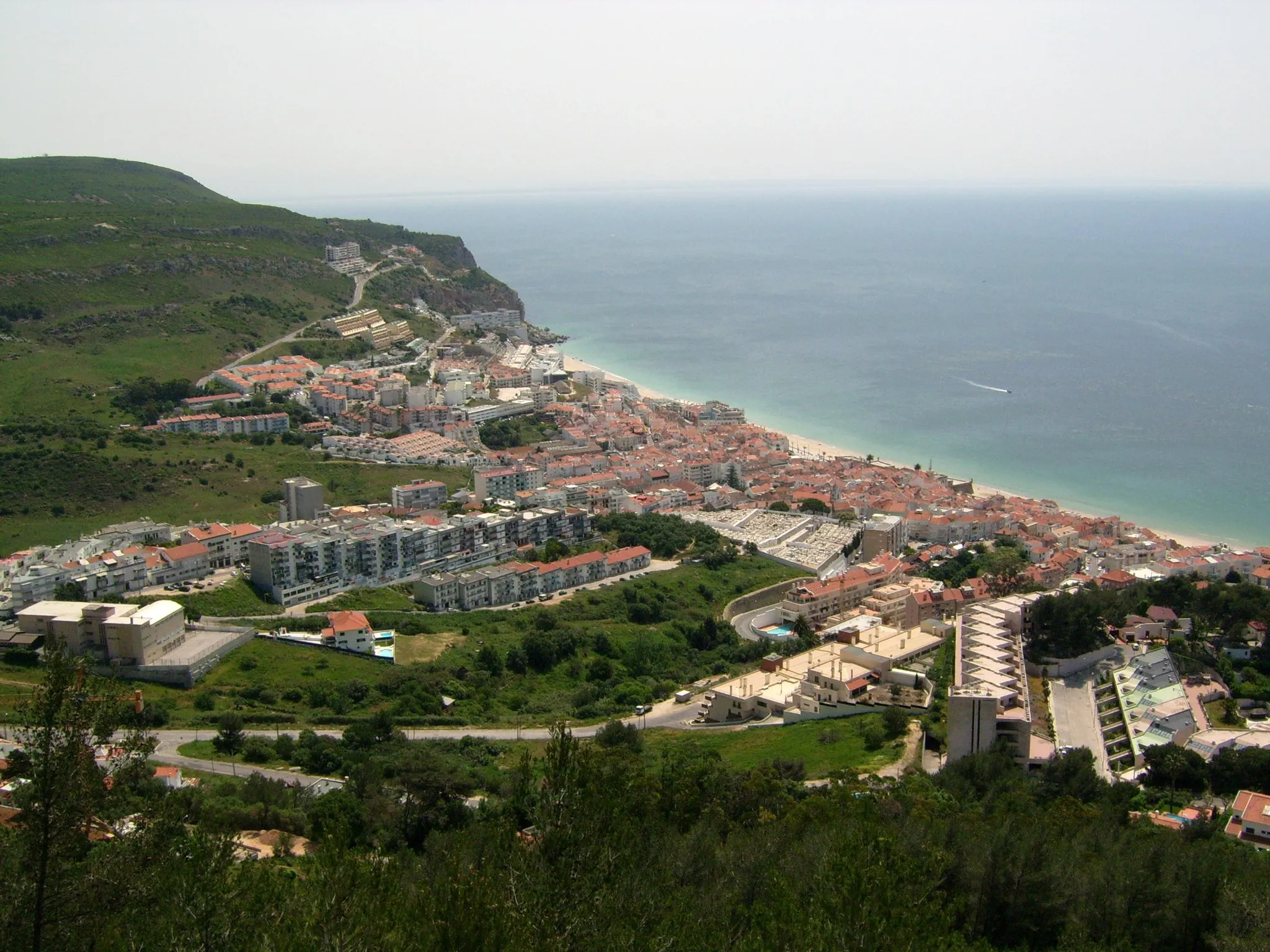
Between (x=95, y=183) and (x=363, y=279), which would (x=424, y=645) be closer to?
(x=363, y=279)

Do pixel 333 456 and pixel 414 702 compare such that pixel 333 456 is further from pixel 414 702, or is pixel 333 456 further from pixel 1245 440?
pixel 1245 440

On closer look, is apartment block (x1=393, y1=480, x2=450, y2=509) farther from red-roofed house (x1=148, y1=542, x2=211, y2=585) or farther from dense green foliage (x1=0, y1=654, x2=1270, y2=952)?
dense green foliage (x1=0, y1=654, x2=1270, y2=952)

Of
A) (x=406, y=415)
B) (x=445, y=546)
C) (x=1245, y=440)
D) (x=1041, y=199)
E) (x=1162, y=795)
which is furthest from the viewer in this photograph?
(x=1041, y=199)

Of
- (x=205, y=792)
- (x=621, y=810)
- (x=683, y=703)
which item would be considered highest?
(x=621, y=810)

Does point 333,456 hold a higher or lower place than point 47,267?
lower

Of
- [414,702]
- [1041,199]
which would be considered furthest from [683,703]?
[1041,199]

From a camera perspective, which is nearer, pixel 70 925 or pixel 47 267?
pixel 70 925

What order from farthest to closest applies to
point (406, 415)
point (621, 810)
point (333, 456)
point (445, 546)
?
point (406, 415) < point (333, 456) < point (445, 546) < point (621, 810)

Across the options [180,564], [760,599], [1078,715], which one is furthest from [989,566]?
[180,564]
